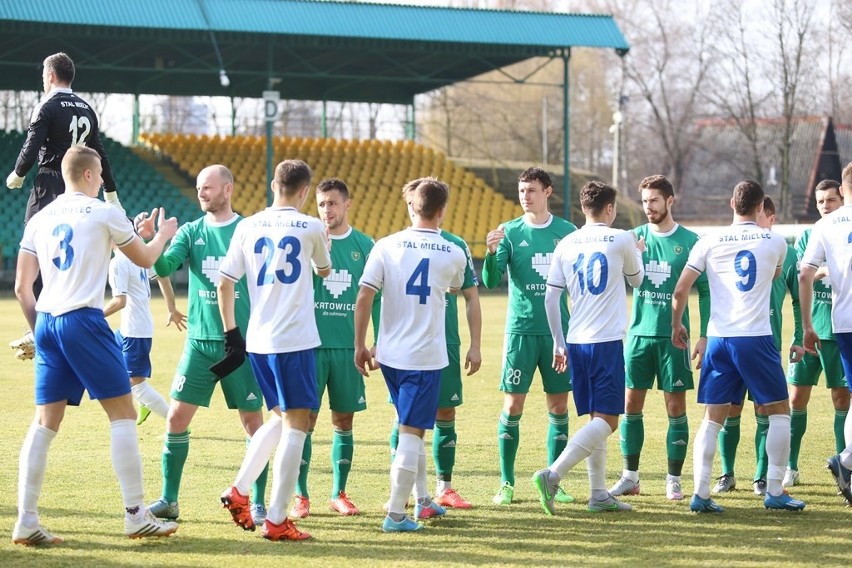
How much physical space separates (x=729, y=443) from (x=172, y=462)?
389 centimetres

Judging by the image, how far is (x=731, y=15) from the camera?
1991 inches

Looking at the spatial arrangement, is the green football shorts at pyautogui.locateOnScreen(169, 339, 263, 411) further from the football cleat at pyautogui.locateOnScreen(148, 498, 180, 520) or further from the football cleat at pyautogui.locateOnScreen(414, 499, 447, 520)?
the football cleat at pyautogui.locateOnScreen(414, 499, 447, 520)

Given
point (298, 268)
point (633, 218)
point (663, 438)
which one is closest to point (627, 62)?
point (633, 218)

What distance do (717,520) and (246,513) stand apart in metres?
2.86

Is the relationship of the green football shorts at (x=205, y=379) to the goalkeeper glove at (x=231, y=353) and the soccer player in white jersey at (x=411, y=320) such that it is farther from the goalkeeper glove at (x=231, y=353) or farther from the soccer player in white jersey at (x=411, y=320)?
the soccer player in white jersey at (x=411, y=320)

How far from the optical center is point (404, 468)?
6.60 metres

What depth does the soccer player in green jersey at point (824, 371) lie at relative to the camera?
8.58m

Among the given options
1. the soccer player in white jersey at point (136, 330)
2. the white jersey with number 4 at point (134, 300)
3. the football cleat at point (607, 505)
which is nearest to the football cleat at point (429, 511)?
the football cleat at point (607, 505)

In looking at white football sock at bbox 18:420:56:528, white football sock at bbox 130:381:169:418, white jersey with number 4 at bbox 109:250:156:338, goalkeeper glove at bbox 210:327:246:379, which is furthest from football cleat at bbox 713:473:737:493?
white jersey with number 4 at bbox 109:250:156:338

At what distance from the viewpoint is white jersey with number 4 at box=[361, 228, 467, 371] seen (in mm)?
6695

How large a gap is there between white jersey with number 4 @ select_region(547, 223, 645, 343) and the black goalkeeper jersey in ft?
10.5

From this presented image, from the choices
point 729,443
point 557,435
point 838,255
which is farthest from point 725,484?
point 838,255

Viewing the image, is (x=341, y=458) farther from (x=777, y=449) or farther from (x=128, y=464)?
(x=777, y=449)

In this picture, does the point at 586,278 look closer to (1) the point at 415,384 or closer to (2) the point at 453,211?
(1) the point at 415,384
